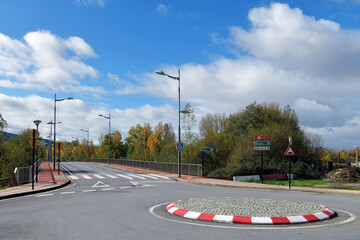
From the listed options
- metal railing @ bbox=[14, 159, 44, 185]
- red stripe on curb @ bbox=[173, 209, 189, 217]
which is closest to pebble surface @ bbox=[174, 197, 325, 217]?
red stripe on curb @ bbox=[173, 209, 189, 217]

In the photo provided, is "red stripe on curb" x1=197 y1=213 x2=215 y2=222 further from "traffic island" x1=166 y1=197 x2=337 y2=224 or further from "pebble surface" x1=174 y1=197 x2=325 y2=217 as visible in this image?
"pebble surface" x1=174 y1=197 x2=325 y2=217

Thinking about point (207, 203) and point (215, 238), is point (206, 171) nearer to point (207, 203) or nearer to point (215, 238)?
point (207, 203)

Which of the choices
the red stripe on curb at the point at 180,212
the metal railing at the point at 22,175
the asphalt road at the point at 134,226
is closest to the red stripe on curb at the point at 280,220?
the asphalt road at the point at 134,226

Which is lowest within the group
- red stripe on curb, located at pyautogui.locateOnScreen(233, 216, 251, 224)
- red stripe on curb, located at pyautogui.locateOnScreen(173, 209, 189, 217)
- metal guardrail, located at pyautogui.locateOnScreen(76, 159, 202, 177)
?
metal guardrail, located at pyautogui.locateOnScreen(76, 159, 202, 177)

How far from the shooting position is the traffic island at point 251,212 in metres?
8.16

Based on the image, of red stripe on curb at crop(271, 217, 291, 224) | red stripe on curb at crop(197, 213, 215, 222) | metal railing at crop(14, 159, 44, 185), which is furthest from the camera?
metal railing at crop(14, 159, 44, 185)

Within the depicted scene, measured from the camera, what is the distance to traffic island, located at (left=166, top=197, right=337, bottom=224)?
26.8 feet

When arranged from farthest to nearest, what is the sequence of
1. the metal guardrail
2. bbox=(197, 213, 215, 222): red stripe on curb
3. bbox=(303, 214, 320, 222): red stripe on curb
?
the metal guardrail < bbox=(197, 213, 215, 222): red stripe on curb < bbox=(303, 214, 320, 222): red stripe on curb

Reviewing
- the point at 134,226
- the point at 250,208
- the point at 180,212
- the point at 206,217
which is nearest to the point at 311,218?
the point at 250,208

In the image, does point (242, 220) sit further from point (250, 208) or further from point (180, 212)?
point (180, 212)

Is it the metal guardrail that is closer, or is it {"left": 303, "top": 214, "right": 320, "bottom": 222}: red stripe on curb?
{"left": 303, "top": 214, "right": 320, "bottom": 222}: red stripe on curb

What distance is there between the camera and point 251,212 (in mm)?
8984

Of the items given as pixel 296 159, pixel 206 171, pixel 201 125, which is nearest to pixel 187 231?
pixel 206 171

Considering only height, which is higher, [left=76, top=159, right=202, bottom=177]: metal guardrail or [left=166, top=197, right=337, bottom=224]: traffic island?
[left=166, top=197, right=337, bottom=224]: traffic island
